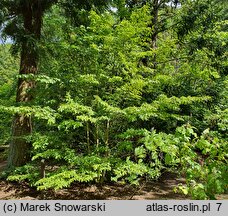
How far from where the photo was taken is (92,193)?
5031 mm

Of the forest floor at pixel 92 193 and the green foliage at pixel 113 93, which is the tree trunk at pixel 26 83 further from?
the forest floor at pixel 92 193

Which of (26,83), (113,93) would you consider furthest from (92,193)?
(26,83)

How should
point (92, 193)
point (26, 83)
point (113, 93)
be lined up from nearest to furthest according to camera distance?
point (92, 193) < point (113, 93) < point (26, 83)

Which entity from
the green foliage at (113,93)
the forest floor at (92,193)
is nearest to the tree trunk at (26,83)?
the green foliage at (113,93)

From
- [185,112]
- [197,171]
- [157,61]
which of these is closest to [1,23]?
[157,61]

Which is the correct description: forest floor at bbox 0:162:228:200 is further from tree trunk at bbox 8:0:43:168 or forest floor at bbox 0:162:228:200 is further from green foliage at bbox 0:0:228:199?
tree trunk at bbox 8:0:43:168

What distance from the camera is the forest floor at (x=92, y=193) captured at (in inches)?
190

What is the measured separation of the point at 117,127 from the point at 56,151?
1.39 m

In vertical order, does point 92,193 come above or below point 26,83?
below

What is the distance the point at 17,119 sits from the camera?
234 inches

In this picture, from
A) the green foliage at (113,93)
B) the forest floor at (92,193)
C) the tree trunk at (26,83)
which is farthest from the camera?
the tree trunk at (26,83)

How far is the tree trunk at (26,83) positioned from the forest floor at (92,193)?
0.68m

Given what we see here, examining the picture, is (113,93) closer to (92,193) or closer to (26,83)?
(92,193)

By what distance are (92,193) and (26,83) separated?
2994 mm
